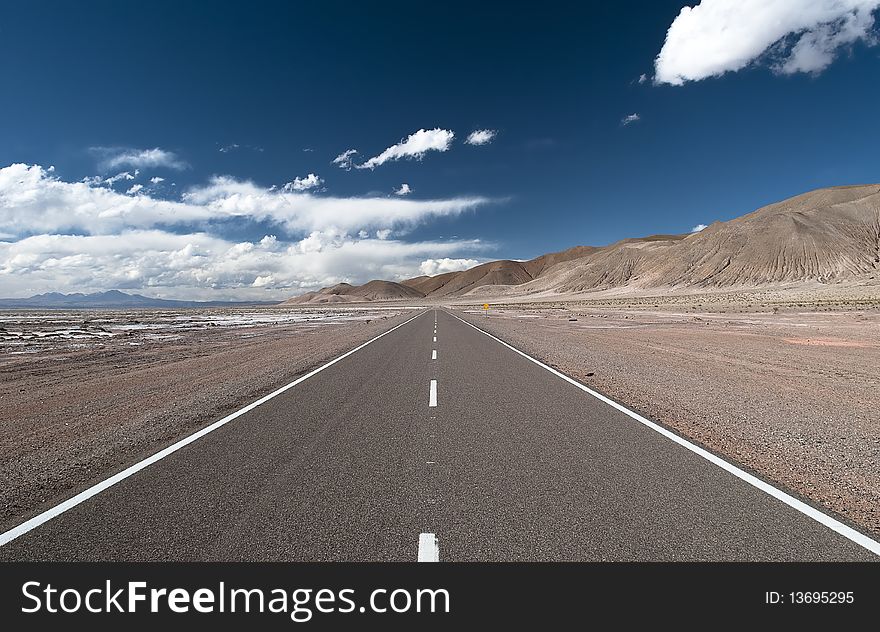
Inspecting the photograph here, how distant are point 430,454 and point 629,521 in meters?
2.44

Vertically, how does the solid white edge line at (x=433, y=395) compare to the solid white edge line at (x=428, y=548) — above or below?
below

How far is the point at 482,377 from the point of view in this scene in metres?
11.5

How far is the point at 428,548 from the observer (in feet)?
11.1

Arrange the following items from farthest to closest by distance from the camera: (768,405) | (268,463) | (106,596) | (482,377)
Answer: (482,377) < (768,405) < (268,463) < (106,596)

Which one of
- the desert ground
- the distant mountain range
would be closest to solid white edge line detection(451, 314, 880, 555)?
the desert ground

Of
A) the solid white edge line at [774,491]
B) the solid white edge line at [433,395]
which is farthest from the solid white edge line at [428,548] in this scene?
the solid white edge line at [433,395]

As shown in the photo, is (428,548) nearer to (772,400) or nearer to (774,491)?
(774,491)

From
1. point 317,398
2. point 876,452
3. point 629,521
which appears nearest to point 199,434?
point 317,398

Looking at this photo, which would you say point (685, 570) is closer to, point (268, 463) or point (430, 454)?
point (430, 454)

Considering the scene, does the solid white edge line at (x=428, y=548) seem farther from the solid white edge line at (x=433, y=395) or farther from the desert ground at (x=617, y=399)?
the solid white edge line at (x=433, y=395)

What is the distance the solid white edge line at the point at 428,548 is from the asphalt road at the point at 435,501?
5cm

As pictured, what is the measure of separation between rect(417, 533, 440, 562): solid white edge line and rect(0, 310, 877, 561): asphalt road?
0.05 m

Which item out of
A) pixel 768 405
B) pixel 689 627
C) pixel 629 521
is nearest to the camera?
pixel 689 627

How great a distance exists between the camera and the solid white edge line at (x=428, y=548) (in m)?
3.29
